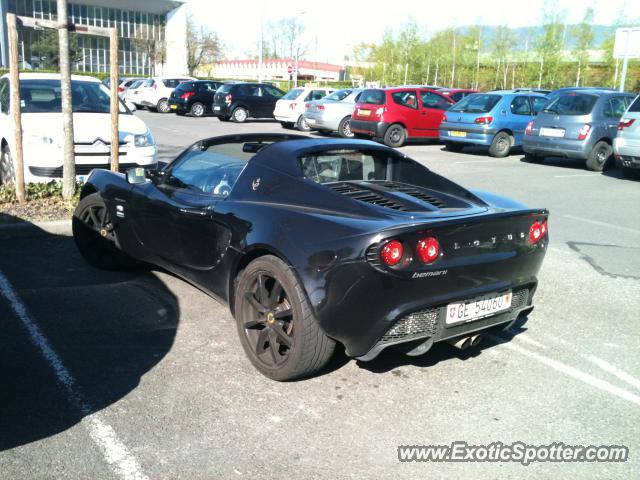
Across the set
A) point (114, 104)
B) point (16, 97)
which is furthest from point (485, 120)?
point (16, 97)

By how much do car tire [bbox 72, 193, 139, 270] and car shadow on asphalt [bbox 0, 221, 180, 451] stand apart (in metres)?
0.10

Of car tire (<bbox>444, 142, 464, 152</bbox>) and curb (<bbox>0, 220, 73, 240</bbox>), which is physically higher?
car tire (<bbox>444, 142, 464, 152</bbox>)

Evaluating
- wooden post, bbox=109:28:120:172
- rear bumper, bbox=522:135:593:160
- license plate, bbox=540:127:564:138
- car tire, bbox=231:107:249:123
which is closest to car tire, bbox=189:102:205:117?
car tire, bbox=231:107:249:123

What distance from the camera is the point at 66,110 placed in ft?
25.3

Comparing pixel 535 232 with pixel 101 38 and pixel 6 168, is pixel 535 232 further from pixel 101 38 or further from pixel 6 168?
pixel 101 38

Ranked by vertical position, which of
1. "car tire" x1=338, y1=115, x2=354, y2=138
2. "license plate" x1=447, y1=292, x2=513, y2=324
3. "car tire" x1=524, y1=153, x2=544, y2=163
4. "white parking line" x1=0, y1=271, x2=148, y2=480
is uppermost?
"car tire" x1=338, y1=115, x2=354, y2=138

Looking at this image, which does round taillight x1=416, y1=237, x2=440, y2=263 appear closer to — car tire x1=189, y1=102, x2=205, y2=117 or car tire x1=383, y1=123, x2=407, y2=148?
car tire x1=383, y1=123, x2=407, y2=148

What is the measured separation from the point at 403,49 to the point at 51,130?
3789cm

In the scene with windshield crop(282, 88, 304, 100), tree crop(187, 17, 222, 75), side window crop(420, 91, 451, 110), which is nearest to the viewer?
side window crop(420, 91, 451, 110)

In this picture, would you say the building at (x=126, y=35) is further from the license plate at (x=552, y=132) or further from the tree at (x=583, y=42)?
the license plate at (x=552, y=132)

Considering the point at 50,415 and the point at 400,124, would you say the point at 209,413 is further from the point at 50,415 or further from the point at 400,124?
the point at 400,124

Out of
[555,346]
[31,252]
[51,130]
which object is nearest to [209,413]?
[555,346]

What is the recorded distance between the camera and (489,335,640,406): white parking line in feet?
12.5

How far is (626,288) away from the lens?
5.78 m
